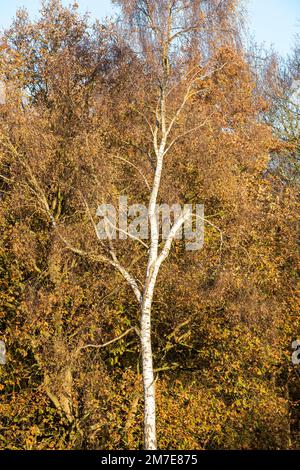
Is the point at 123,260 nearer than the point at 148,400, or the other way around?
the point at 148,400

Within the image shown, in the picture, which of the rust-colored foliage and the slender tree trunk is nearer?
the slender tree trunk

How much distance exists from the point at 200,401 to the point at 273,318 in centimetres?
302

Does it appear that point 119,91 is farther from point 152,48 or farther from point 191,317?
point 191,317

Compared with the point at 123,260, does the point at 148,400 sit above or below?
below

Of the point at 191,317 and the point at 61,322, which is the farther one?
the point at 191,317

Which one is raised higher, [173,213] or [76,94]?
[76,94]

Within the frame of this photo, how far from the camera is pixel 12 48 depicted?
1920 centimetres

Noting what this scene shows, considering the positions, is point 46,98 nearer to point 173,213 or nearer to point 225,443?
point 173,213

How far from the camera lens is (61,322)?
1677 centimetres

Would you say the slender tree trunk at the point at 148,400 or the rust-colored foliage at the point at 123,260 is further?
the rust-colored foliage at the point at 123,260

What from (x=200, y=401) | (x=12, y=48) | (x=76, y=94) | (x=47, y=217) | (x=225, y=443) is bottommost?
(x=225, y=443)
